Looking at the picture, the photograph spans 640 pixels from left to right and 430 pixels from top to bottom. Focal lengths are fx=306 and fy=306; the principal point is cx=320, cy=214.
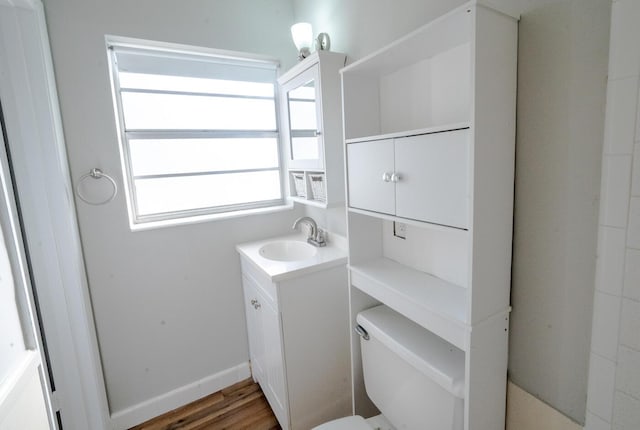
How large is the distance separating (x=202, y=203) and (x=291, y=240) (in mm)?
661

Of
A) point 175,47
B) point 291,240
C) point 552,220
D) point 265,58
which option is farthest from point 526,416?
point 175,47

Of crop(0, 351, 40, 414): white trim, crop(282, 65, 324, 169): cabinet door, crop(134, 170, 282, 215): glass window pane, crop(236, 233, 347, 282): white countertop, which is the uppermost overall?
crop(282, 65, 324, 169): cabinet door

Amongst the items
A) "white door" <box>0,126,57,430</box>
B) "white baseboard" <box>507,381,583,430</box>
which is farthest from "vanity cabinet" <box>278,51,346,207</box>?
"white door" <box>0,126,57,430</box>

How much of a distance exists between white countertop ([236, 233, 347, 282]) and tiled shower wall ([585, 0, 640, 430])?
108 cm

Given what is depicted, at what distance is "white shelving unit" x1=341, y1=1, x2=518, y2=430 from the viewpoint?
83cm

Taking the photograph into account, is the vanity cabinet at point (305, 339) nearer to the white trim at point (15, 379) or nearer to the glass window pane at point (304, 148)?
the glass window pane at point (304, 148)

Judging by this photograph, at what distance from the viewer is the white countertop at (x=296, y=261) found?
1.50m

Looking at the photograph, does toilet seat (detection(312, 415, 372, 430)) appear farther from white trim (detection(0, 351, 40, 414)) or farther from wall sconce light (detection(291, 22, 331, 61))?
wall sconce light (detection(291, 22, 331, 61))

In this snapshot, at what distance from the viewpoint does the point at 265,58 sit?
80.4 inches

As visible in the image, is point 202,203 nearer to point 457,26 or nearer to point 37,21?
point 37,21

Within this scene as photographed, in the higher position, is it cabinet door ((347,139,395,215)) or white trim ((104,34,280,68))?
white trim ((104,34,280,68))

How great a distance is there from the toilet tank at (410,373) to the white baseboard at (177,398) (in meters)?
1.12

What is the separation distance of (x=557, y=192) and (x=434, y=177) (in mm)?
319

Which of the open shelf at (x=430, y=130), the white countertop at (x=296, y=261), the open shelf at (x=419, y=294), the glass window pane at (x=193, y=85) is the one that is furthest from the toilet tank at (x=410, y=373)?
the glass window pane at (x=193, y=85)
